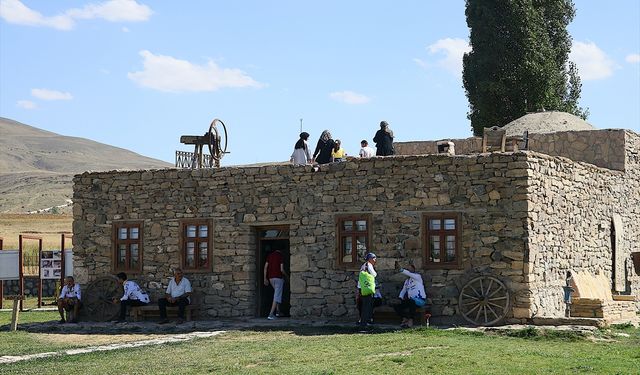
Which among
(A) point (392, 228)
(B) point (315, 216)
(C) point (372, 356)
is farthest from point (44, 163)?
(C) point (372, 356)

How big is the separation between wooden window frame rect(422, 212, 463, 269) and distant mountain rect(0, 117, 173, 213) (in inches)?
2415

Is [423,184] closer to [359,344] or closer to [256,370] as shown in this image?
[359,344]

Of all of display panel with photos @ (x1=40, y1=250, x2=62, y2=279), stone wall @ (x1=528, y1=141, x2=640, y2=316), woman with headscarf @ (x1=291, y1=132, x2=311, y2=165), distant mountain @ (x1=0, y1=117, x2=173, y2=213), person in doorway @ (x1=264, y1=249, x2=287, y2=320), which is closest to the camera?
stone wall @ (x1=528, y1=141, x2=640, y2=316)

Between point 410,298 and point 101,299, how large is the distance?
26.0ft

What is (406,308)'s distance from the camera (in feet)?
65.0

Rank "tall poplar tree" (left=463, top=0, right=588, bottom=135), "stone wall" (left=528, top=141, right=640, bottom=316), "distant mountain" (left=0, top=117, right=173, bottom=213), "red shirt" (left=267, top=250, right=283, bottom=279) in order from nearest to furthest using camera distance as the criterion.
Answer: "stone wall" (left=528, top=141, right=640, bottom=316)
"red shirt" (left=267, top=250, right=283, bottom=279)
"tall poplar tree" (left=463, top=0, right=588, bottom=135)
"distant mountain" (left=0, top=117, right=173, bottom=213)

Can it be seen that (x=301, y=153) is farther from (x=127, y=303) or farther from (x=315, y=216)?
(x=127, y=303)

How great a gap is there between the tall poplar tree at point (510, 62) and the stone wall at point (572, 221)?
13441 mm

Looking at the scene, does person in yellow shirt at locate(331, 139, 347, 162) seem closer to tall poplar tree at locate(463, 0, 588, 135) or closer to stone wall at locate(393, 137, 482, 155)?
stone wall at locate(393, 137, 482, 155)

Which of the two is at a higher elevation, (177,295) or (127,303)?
(177,295)

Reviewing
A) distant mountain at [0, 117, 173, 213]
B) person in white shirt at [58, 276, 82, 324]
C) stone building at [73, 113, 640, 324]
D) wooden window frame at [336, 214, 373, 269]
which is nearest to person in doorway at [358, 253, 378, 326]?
stone building at [73, 113, 640, 324]

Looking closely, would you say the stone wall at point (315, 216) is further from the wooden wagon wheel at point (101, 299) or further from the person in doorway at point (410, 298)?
the person in doorway at point (410, 298)

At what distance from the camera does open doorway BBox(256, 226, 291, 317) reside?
2239 cm

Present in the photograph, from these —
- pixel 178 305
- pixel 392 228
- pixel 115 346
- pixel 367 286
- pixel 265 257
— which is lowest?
pixel 115 346
